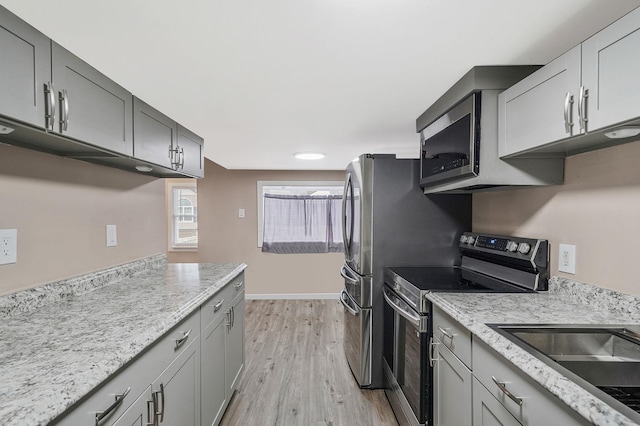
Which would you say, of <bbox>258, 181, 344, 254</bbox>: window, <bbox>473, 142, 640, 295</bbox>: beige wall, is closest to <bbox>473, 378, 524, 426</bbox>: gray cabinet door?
<bbox>473, 142, 640, 295</bbox>: beige wall

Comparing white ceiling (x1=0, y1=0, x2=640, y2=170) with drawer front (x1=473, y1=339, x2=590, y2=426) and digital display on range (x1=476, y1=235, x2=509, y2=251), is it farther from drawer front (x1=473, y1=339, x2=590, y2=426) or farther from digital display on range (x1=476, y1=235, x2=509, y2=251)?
drawer front (x1=473, y1=339, x2=590, y2=426)

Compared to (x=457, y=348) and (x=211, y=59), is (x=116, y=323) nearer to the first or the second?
(x=211, y=59)

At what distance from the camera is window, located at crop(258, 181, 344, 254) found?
502 cm

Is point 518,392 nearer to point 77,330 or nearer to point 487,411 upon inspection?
point 487,411

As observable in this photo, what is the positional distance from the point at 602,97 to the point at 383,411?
216 centimetres

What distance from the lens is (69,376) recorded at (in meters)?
0.77

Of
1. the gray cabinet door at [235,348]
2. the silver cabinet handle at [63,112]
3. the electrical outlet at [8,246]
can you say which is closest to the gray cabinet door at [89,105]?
the silver cabinet handle at [63,112]

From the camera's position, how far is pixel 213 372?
1797 millimetres

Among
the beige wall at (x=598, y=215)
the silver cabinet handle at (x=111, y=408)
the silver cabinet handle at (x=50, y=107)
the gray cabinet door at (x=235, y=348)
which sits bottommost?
the gray cabinet door at (x=235, y=348)

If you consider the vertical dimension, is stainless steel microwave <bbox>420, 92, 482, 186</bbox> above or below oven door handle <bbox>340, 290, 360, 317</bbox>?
above

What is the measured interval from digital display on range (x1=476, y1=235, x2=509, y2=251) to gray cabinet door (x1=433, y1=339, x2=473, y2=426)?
29.2 inches

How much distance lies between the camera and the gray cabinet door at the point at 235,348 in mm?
2105

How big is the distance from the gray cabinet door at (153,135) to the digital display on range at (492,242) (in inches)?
84.6

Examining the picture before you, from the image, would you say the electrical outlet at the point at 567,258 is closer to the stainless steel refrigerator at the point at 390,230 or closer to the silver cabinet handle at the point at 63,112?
the stainless steel refrigerator at the point at 390,230
